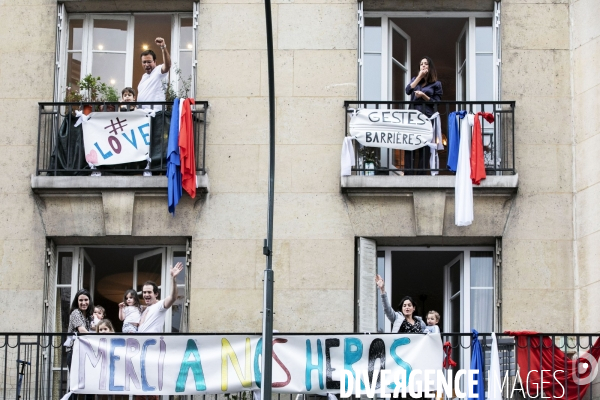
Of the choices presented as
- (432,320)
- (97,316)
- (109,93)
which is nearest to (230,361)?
(97,316)

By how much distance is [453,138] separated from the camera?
74.2ft

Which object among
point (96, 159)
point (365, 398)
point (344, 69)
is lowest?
point (365, 398)

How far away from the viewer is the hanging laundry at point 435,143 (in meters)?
22.8

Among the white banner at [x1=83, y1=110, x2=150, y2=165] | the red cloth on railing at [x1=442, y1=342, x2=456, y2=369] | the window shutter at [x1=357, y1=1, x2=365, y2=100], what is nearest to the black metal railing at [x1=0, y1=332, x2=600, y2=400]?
the red cloth on railing at [x1=442, y1=342, x2=456, y2=369]

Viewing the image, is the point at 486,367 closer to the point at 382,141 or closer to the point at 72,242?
the point at 382,141

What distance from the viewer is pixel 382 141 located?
22750mm

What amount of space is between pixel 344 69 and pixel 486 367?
5.00 metres

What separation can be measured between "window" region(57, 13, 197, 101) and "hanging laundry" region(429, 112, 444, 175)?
154 inches

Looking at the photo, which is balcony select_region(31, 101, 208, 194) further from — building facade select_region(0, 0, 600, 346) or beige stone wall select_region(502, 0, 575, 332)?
beige stone wall select_region(502, 0, 575, 332)

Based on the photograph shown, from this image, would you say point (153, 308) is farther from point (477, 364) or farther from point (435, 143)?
point (435, 143)

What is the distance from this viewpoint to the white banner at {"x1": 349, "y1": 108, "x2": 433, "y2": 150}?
74.5 ft

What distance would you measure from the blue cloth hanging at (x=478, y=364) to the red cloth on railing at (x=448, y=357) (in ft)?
0.96

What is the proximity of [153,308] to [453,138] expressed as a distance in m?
5.10

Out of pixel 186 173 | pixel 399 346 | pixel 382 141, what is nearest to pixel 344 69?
pixel 382 141
